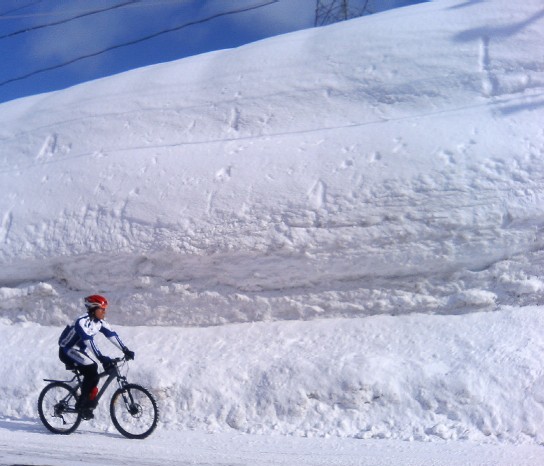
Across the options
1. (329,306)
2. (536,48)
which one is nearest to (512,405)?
(329,306)

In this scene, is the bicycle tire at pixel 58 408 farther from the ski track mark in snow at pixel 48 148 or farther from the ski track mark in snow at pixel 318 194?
the ski track mark in snow at pixel 48 148

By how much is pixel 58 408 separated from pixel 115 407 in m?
0.71

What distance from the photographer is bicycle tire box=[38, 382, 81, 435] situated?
6699mm

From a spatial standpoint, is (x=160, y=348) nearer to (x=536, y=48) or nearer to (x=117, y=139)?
(x=117, y=139)

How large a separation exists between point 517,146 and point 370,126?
8.18 ft

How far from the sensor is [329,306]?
8.34 metres

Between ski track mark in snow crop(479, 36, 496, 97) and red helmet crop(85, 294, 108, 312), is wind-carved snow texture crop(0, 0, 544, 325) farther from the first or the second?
red helmet crop(85, 294, 108, 312)

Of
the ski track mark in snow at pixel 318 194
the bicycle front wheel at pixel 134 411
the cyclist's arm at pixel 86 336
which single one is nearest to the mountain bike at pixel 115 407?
the bicycle front wheel at pixel 134 411

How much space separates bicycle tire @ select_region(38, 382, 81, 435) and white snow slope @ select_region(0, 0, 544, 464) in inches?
17.5

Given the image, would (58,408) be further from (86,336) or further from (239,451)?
(239,451)

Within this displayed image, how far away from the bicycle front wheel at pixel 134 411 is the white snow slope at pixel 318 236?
39 cm

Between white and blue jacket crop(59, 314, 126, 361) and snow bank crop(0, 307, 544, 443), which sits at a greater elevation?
white and blue jacket crop(59, 314, 126, 361)

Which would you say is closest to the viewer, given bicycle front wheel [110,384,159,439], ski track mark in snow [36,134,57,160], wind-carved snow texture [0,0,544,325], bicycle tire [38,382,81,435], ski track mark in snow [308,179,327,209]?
bicycle front wheel [110,384,159,439]

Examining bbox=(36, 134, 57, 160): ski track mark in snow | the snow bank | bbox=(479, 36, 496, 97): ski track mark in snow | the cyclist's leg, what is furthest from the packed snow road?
bbox=(36, 134, 57, 160): ski track mark in snow
